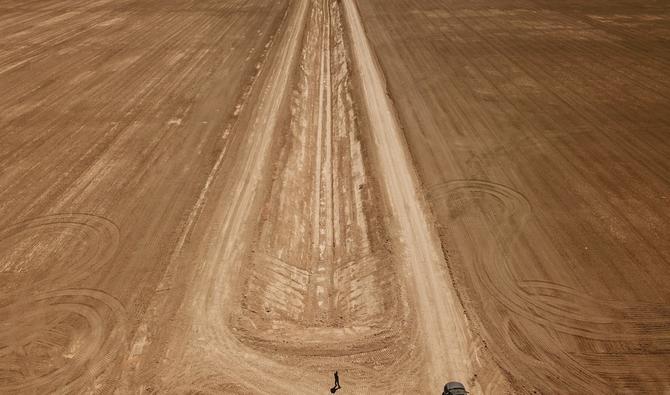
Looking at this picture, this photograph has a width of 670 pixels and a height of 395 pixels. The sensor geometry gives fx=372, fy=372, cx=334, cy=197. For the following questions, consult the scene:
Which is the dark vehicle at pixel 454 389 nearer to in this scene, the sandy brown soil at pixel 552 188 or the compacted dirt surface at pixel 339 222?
the compacted dirt surface at pixel 339 222

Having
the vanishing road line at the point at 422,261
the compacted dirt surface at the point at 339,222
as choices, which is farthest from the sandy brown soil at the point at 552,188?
the vanishing road line at the point at 422,261

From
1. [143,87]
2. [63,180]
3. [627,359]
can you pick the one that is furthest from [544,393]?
[143,87]

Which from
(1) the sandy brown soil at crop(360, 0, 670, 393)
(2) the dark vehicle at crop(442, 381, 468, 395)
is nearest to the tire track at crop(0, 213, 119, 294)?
(2) the dark vehicle at crop(442, 381, 468, 395)

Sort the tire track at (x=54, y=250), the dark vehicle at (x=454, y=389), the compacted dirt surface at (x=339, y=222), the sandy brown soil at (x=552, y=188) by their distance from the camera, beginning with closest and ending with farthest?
1. the dark vehicle at (x=454, y=389)
2. the compacted dirt surface at (x=339, y=222)
3. the sandy brown soil at (x=552, y=188)
4. the tire track at (x=54, y=250)

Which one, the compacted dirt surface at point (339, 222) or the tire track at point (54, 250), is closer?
the compacted dirt surface at point (339, 222)

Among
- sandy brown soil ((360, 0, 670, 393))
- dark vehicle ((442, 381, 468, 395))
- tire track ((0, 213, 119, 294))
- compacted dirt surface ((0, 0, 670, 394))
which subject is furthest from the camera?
tire track ((0, 213, 119, 294))

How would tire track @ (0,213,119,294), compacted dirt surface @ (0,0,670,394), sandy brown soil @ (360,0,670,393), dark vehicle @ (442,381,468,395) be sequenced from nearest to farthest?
dark vehicle @ (442,381,468,395) < compacted dirt surface @ (0,0,670,394) < sandy brown soil @ (360,0,670,393) < tire track @ (0,213,119,294)

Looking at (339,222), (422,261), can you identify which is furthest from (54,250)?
(422,261)

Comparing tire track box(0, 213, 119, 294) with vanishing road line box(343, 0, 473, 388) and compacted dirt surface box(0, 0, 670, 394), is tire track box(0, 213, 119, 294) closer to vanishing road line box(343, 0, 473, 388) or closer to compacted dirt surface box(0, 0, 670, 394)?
compacted dirt surface box(0, 0, 670, 394)
